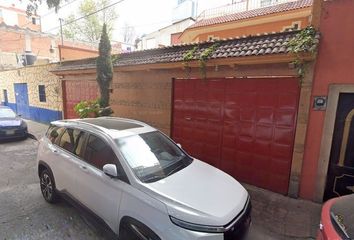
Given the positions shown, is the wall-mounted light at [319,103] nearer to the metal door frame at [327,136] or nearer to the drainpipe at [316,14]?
the metal door frame at [327,136]

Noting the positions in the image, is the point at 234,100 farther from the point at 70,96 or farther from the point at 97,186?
the point at 70,96

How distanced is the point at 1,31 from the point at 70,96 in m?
16.2

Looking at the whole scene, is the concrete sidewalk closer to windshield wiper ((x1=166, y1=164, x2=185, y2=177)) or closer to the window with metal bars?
windshield wiper ((x1=166, y1=164, x2=185, y2=177))

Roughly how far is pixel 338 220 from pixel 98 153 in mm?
2901

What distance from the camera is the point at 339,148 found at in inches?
155

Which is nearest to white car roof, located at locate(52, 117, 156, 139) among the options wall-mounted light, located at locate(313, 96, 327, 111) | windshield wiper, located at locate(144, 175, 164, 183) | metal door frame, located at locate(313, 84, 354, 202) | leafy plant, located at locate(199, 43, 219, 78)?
windshield wiper, located at locate(144, 175, 164, 183)

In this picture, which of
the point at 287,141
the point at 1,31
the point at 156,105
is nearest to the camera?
the point at 287,141

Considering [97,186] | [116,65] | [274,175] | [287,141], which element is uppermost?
[116,65]

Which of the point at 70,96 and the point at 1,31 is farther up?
the point at 1,31

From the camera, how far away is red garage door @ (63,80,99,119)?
9203 mm

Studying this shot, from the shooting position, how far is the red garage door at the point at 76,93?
920 cm

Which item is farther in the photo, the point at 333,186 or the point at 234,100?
the point at 234,100

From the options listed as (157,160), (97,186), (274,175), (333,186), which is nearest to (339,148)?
(333,186)

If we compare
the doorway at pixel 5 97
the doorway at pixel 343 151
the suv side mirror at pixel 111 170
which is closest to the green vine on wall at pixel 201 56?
the doorway at pixel 343 151
